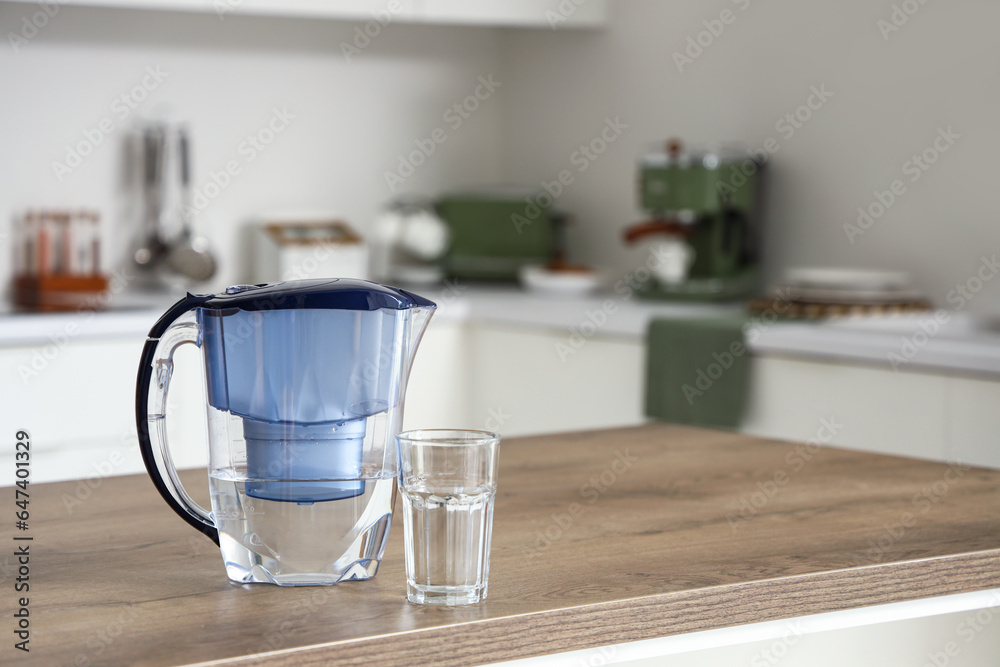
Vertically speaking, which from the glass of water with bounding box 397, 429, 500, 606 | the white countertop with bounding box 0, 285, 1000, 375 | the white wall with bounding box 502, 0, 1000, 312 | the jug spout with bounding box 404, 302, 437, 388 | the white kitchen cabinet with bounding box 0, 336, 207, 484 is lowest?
the white kitchen cabinet with bounding box 0, 336, 207, 484

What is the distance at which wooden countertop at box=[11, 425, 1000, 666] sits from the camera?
0.63 meters

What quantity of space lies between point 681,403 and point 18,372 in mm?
1278

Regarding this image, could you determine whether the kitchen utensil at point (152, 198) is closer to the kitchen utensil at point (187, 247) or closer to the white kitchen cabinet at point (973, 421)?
the kitchen utensil at point (187, 247)

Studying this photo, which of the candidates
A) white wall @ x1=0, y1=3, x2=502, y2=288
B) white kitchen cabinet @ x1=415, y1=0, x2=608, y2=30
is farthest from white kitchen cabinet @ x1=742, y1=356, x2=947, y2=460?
white wall @ x1=0, y1=3, x2=502, y2=288

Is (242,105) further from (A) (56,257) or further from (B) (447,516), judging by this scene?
(B) (447,516)

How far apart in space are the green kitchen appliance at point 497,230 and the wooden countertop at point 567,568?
213 cm

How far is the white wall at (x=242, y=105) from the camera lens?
287 centimetres

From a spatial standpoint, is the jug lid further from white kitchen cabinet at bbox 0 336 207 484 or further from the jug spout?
white kitchen cabinet at bbox 0 336 207 484

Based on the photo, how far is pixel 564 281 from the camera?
303 centimetres

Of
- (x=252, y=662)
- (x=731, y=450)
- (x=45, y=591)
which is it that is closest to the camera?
(x=252, y=662)

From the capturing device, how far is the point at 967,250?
243 centimetres

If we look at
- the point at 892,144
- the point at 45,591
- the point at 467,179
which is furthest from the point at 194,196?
the point at 45,591

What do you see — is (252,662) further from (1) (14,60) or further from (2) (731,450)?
(1) (14,60)

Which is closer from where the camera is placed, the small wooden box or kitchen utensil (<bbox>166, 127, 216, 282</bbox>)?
the small wooden box
